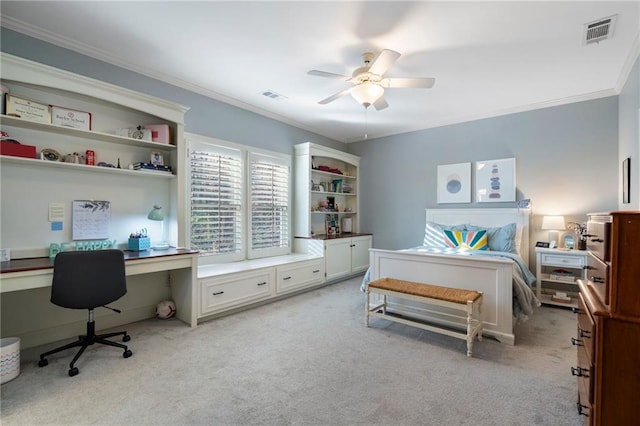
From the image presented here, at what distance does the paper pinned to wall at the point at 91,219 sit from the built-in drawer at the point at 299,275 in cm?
198

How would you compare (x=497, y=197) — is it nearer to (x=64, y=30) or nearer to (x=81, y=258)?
(x=81, y=258)

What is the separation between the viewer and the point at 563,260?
3619mm

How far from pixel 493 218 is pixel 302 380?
3720 mm

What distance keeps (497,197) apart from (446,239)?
1.03 m

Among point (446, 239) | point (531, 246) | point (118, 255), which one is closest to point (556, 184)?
point (531, 246)

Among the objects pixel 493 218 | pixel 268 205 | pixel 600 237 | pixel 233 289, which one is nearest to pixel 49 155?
pixel 233 289

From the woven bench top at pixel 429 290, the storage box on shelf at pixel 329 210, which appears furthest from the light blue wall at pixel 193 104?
the woven bench top at pixel 429 290

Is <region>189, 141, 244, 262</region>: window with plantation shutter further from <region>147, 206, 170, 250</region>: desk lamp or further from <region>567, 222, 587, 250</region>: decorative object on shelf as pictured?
<region>567, 222, 587, 250</region>: decorative object on shelf

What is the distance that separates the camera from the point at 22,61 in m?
2.25

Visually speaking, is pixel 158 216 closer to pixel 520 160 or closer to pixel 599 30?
pixel 599 30

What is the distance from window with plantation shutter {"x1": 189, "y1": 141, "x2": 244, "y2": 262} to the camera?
366 cm

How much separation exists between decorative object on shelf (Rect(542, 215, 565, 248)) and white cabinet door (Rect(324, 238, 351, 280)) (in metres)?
2.84

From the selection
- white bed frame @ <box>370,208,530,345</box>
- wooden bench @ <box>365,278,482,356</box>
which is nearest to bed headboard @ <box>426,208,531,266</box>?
white bed frame @ <box>370,208,530,345</box>

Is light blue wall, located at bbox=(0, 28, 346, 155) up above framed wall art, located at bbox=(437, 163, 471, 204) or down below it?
above
